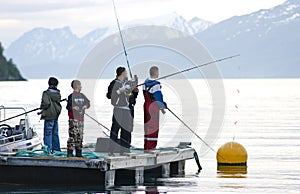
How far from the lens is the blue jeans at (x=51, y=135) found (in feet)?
66.6

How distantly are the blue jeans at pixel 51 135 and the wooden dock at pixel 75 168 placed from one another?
4.69ft

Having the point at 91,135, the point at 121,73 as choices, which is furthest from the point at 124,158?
the point at 91,135

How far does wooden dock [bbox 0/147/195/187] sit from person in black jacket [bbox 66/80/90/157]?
43 centimetres

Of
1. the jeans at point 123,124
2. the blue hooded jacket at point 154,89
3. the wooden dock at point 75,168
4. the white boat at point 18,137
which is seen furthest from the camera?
the white boat at point 18,137

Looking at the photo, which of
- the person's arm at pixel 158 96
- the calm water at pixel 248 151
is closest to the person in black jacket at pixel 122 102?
the person's arm at pixel 158 96

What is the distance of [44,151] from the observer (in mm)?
19922

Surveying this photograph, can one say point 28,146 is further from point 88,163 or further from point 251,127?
point 251,127

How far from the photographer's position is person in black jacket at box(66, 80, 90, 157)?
18.6m

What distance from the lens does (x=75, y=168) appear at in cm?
1850

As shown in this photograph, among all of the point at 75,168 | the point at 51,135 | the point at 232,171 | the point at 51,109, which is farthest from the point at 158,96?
the point at 232,171

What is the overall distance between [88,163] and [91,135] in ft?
51.4

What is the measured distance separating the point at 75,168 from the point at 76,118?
100 centimetres

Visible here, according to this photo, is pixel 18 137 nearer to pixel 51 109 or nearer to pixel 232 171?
pixel 51 109

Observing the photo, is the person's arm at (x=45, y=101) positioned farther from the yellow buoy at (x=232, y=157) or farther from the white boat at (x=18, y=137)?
the yellow buoy at (x=232, y=157)
